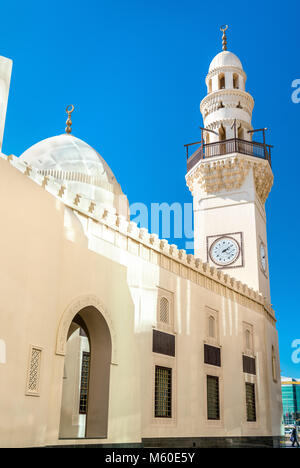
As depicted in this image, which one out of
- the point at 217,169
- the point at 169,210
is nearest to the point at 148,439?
the point at 169,210

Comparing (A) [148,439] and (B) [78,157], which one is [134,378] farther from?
(B) [78,157]

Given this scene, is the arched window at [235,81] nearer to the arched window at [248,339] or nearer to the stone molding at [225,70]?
the stone molding at [225,70]

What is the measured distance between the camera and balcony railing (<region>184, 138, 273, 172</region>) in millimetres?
21875

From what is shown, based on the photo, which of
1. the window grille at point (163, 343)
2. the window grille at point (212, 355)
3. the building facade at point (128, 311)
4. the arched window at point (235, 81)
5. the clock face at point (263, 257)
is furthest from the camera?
the arched window at point (235, 81)

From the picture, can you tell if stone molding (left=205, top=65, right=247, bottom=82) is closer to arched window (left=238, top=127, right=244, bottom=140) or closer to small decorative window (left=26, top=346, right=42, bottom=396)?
arched window (left=238, top=127, right=244, bottom=140)

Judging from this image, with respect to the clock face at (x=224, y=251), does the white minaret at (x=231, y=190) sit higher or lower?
higher

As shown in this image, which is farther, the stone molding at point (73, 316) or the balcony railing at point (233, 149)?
the balcony railing at point (233, 149)

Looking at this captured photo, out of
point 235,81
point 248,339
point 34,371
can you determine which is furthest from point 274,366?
point 235,81

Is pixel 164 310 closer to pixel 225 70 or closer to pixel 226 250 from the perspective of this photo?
pixel 226 250

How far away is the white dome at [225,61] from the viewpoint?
24.5 meters

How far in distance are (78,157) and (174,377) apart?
819cm

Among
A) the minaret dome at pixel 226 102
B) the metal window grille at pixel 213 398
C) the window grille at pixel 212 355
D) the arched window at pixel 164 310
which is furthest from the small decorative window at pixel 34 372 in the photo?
the minaret dome at pixel 226 102

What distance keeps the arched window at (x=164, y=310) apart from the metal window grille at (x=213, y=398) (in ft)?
9.02

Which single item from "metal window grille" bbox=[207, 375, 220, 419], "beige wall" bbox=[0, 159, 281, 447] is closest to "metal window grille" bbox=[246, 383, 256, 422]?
"beige wall" bbox=[0, 159, 281, 447]
